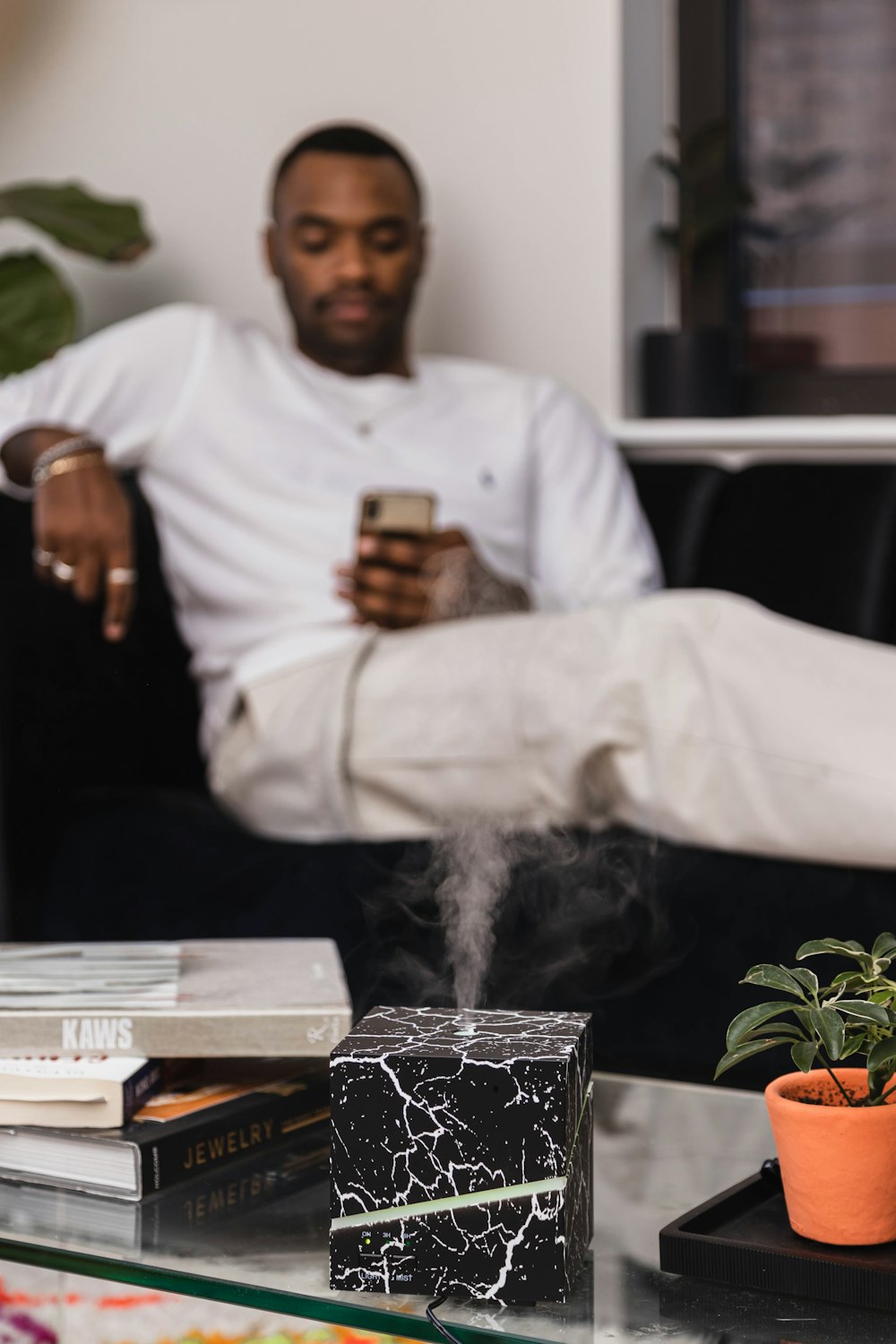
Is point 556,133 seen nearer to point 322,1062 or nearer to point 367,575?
point 367,575

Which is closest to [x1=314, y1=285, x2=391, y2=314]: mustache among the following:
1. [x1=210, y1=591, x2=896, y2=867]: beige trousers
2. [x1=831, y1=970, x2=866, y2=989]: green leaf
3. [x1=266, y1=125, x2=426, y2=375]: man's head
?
[x1=266, y1=125, x2=426, y2=375]: man's head

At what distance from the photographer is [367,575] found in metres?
1.78

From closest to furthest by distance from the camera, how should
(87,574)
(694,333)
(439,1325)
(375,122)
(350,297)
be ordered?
(439,1325) → (87,574) → (350,297) → (694,333) → (375,122)

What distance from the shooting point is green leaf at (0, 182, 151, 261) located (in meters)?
2.14

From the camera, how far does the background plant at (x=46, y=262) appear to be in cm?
210

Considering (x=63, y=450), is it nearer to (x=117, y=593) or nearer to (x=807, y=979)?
(x=117, y=593)

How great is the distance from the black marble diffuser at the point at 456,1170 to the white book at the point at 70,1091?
168 mm

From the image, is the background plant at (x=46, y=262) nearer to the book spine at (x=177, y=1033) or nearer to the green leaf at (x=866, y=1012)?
the book spine at (x=177, y=1033)

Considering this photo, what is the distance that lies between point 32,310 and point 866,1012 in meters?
1.73

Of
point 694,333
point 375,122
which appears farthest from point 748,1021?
point 375,122

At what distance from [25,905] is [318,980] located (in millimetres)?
813

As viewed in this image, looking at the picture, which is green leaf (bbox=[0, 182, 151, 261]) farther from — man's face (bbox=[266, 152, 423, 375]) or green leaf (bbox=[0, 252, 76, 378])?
man's face (bbox=[266, 152, 423, 375])

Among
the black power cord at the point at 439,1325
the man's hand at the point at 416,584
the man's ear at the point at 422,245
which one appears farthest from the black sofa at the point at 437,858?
the black power cord at the point at 439,1325

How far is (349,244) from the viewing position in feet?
6.51
